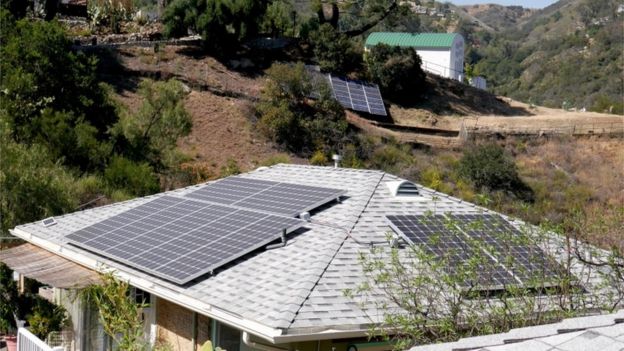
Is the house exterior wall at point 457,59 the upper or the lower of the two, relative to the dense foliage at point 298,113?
upper

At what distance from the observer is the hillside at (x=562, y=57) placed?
95.0 m

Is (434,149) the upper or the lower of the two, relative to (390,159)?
upper

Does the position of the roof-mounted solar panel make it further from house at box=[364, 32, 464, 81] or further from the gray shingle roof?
house at box=[364, 32, 464, 81]

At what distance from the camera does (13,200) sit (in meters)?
22.0

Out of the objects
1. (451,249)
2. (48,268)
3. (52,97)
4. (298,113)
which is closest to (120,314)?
(48,268)

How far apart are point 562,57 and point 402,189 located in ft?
332

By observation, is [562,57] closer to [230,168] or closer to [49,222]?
[230,168]

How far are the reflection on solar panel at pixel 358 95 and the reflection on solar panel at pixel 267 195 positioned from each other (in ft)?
90.5

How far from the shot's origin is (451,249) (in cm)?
1243

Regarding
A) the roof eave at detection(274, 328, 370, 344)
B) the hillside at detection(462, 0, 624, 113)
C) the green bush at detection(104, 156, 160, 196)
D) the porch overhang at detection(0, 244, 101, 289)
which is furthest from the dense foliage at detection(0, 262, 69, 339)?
the hillside at detection(462, 0, 624, 113)

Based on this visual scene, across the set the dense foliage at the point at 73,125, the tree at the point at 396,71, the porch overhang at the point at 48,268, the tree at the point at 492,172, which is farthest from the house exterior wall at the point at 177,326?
the tree at the point at 396,71

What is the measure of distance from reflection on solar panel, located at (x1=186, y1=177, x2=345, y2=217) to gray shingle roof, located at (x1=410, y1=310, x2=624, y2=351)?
842cm

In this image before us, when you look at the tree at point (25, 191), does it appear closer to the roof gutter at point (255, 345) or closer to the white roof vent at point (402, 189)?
the white roof vent at point (402, 189)

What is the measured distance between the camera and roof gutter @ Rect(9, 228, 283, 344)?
1088 centimetres
